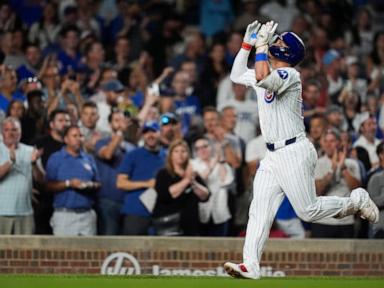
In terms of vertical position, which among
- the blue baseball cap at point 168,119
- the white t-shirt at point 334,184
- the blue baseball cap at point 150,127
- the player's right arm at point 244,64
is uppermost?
the player's right arm at point 244,64

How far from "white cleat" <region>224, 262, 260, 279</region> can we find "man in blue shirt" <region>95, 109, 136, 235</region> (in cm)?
407

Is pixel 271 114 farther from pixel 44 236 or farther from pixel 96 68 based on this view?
pixel 96 68

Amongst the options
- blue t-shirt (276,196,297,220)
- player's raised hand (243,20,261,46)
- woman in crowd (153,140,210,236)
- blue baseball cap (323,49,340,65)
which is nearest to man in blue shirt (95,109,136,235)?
woman in crowd (153,140,210,236)

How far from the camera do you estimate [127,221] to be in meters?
14.2

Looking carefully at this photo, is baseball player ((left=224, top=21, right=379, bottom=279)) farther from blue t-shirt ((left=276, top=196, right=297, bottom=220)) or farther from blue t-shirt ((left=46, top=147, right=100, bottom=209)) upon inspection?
blue t-shirt ((left=46, top=147, right=100, bottom=209))

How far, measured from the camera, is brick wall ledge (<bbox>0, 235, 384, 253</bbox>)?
13289 mm

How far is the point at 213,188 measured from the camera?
1429 centimetres

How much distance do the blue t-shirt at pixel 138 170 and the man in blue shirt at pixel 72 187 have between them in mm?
361

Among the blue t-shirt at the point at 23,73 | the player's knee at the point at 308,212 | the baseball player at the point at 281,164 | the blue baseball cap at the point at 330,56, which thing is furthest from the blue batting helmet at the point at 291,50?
the blue baseball cap at the point at 330,56

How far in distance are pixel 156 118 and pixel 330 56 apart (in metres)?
4.02

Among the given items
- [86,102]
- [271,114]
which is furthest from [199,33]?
[271,114]

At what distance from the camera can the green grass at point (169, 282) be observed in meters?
10.2

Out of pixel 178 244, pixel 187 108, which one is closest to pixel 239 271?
pixel 178 244

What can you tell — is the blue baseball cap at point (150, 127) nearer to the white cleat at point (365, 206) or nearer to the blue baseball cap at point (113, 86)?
the blue baseball cap at point (113, 86)
